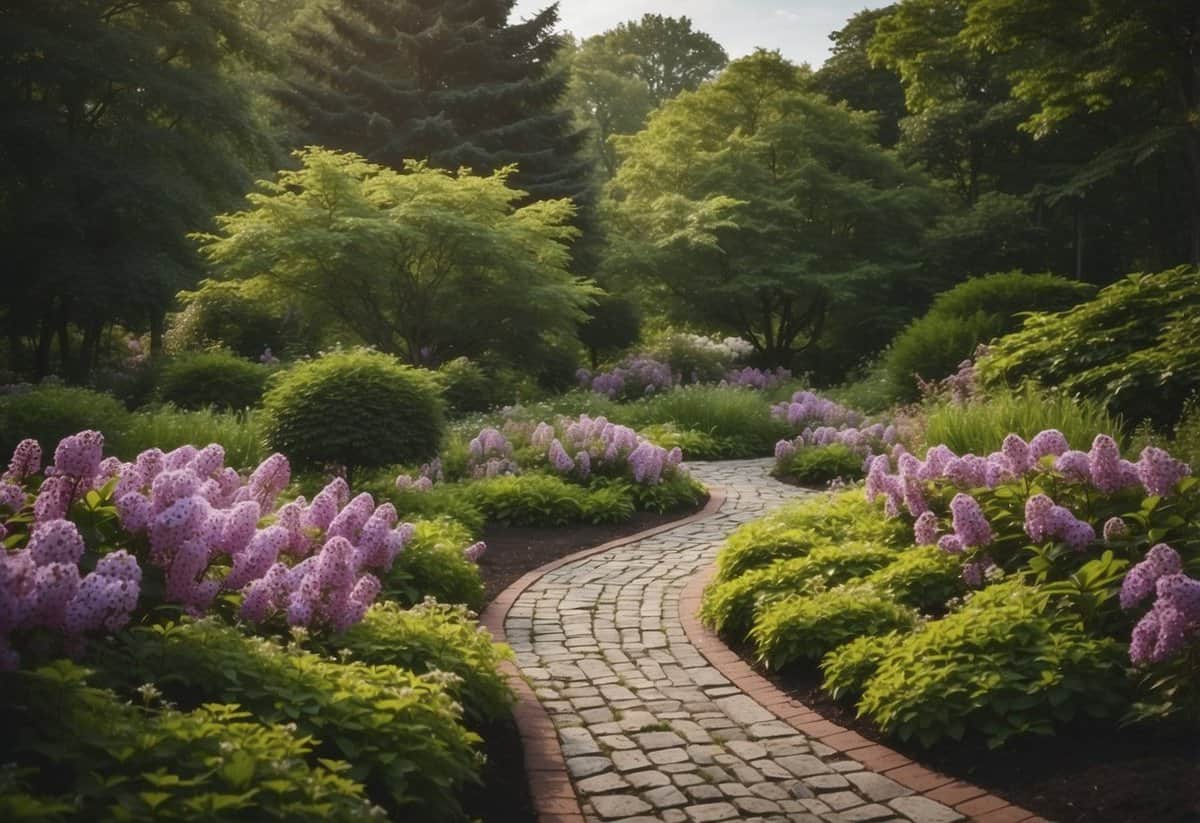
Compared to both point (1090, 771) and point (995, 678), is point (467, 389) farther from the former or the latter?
point (1090, 771)

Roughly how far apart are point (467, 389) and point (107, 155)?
939 centimetres

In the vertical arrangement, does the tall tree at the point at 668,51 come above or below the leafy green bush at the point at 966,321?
above

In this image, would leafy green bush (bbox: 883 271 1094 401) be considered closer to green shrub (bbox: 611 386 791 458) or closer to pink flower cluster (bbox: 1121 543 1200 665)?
green shrub (bbox: 611 386 791 458)

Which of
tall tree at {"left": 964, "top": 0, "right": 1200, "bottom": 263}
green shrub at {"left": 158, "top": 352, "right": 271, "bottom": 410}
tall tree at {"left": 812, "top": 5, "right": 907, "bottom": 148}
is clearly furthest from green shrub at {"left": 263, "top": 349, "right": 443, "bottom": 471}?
tall tree at {"left": 812, "top": 5, "right": 907, "bottom": 148}

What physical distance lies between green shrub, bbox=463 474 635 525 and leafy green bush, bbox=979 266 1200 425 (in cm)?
390

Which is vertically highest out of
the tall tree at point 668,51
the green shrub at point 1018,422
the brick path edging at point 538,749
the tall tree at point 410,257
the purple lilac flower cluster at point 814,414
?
the tall tree at point 668,51

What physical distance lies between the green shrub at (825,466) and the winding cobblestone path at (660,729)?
487 cm

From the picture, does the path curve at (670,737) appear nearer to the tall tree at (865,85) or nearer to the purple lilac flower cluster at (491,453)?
the purple lilac flower cluster at (491,453)

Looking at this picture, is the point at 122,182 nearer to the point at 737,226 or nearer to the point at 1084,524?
the point at 737,226

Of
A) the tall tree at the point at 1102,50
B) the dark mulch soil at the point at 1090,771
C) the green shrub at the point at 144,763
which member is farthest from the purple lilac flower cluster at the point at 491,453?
the tall tree at the point at 1102,50

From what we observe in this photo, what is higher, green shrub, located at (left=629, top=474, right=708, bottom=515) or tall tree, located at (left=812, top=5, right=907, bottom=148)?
tall tree, located at (left=812, top=5, right=907, bottom=148)

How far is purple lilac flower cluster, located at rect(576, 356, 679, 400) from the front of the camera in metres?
18.1

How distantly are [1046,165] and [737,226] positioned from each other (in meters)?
10.0

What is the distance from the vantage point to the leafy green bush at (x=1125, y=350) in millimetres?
7250
